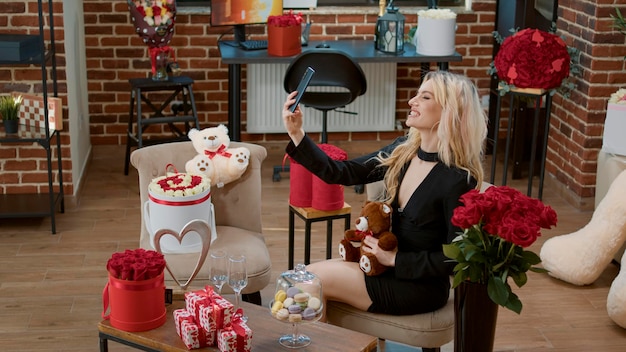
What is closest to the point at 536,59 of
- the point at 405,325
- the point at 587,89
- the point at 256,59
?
the point at 587,89

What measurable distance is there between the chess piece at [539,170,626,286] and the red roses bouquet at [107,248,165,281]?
219 centimetres

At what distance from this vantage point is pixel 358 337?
2732mm

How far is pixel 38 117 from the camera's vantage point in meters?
4.73

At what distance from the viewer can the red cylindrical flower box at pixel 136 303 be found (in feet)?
8.95

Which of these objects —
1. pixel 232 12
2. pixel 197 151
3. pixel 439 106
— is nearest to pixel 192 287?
pixel 197 151

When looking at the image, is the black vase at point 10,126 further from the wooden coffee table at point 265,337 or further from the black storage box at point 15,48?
the wooden coffee table at point 265,337

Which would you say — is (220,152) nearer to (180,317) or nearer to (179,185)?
(179,185)

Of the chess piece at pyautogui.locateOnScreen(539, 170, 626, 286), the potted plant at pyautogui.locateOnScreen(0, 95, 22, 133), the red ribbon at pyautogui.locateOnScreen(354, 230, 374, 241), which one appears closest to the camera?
the red ribbon at pyautogui.locateOnScreen(354, 230, 374, 241)

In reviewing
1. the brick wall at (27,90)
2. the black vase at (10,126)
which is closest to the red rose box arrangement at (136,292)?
the black vase at (10,126)

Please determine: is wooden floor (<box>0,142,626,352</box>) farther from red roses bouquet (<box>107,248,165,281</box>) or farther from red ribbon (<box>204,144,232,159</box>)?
red ribbon (<box>204,144,232,159</box>)

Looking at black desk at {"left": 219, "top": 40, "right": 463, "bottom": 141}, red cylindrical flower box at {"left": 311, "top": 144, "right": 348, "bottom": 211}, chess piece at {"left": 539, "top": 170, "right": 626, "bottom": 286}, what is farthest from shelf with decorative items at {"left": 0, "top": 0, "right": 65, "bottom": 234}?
chess piece at {"left": 539, "top": 170, "right": 626, "bottom": 286}

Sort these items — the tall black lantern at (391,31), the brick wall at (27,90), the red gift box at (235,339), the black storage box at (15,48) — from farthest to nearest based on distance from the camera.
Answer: the tall black lantern at (391,31) < the brick wall at (27,90) < the black storage box at (15,48) < the red gift box at (235,339)

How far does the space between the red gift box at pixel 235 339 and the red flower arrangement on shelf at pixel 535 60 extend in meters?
2.79

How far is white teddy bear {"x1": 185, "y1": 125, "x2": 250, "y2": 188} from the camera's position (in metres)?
3.61
